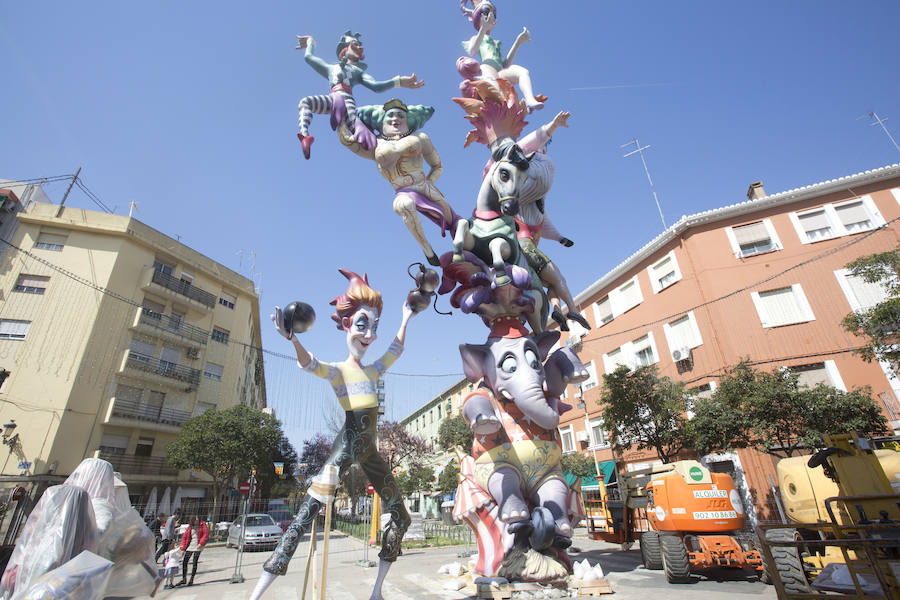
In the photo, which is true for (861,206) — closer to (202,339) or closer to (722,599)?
(722,599)

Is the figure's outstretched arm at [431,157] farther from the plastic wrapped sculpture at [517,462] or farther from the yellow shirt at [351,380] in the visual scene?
the yellow shirt at [351,380]

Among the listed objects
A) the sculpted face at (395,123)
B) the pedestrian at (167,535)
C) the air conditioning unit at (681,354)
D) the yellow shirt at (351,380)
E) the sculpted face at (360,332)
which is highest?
the sculpted face at (395,123)

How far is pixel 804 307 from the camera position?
13562 mm

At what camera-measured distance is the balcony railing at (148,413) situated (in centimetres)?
1902

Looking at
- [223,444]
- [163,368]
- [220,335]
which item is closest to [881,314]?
[223,444]

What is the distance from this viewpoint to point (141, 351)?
67.2 ft

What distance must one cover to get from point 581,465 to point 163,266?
22.0 metres

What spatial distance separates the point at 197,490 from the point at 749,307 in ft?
80.7

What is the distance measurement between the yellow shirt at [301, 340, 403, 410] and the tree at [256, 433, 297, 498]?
60.7 feet

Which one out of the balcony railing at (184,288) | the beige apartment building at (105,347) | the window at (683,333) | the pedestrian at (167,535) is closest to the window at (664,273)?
the window at (683,333)

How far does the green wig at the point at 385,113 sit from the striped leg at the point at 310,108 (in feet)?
0.59

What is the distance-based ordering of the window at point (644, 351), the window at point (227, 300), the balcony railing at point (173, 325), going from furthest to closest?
the window at point (227, 300), the balcony railing at point (173, 325), the window at point (644, 351)

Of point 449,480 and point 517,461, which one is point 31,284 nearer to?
point 517,461

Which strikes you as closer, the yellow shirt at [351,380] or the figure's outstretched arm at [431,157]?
the yellow shirt at [351,380]
